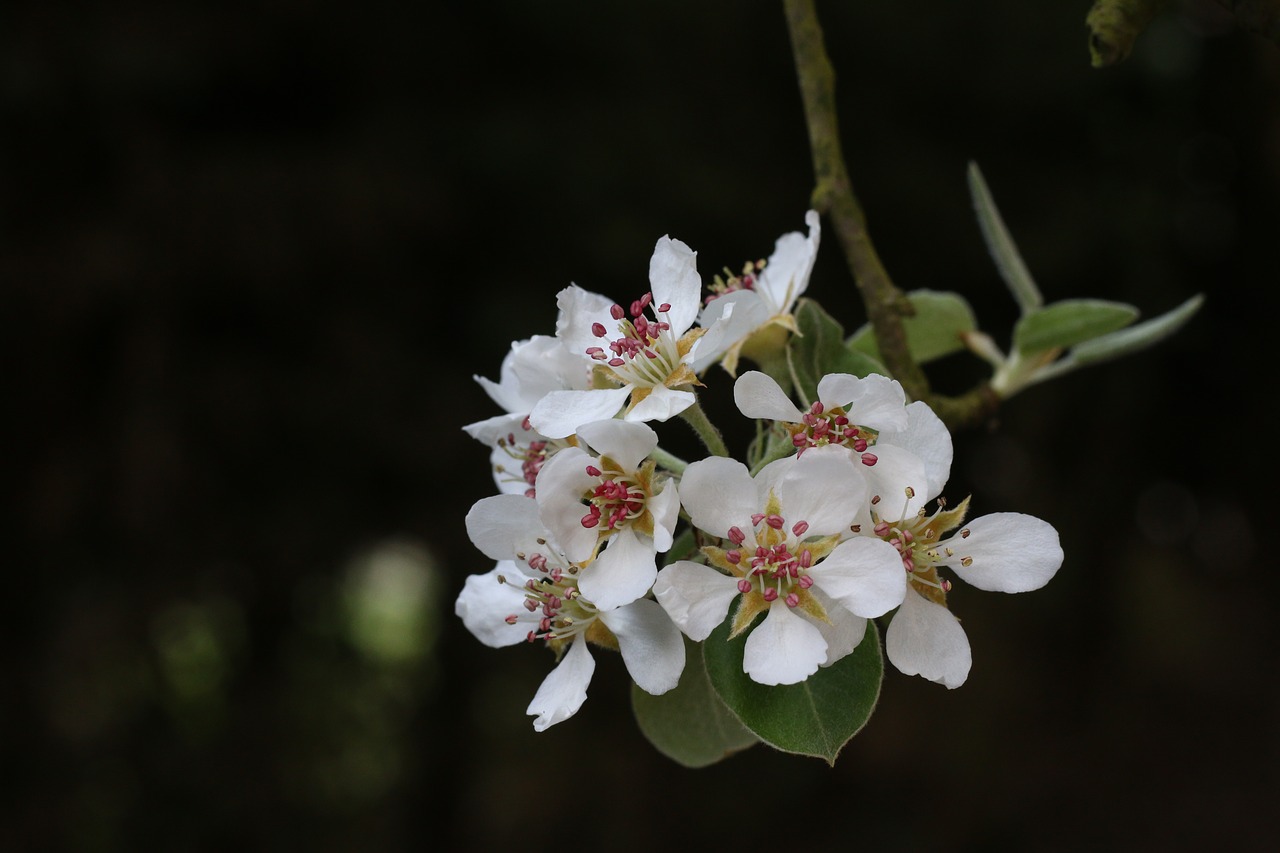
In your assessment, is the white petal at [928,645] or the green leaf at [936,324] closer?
the white petal at [928,645]

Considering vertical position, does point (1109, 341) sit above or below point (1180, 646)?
above

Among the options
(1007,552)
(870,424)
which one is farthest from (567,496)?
(1007,552)

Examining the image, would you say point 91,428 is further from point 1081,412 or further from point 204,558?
point 1081,412

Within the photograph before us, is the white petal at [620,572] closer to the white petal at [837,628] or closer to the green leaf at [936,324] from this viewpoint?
the white petal at [837,628]

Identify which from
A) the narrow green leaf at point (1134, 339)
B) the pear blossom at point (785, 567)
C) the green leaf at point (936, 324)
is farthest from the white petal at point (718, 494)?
the narrow green leaf at point (1134, 339)

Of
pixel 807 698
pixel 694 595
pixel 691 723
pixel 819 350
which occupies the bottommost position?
pixel 691 723

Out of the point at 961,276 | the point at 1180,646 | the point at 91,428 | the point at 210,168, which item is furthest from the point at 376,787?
the point at 1180,646

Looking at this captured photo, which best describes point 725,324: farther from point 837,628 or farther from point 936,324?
point 936,324
